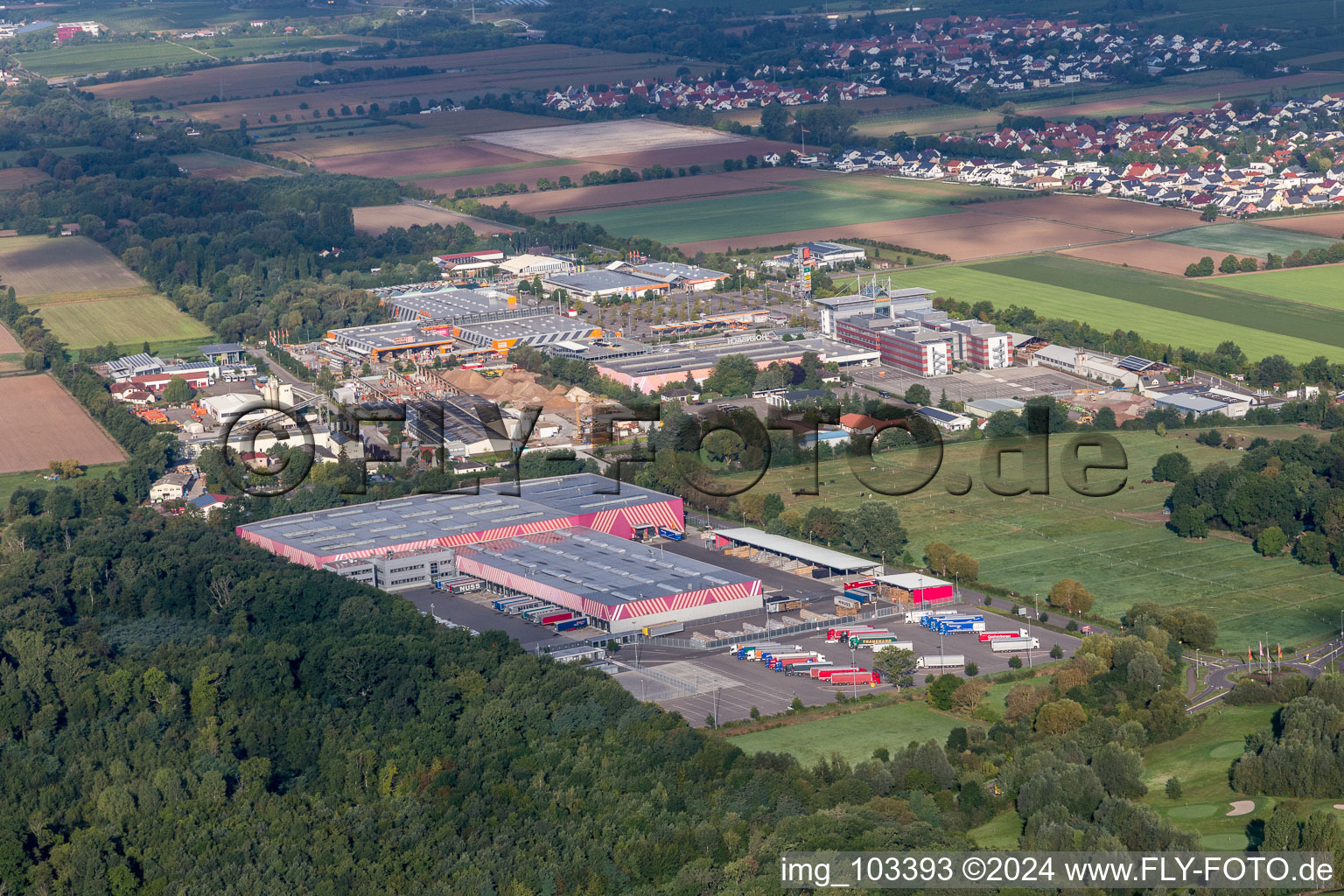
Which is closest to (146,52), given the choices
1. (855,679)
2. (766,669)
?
(766,669)

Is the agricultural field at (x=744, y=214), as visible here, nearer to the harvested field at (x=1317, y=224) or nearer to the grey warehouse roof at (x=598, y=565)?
the harvested field at (x=1317, y=224)

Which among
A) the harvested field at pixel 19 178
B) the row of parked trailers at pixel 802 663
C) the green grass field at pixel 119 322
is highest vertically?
the harvested field at pixel 19 178

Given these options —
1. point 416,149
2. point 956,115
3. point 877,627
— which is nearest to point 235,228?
point 416,149

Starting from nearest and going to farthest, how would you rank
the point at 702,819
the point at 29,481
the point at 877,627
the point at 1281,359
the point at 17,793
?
1. the point at 702,819
2. the point at 17,793
3. the point at 877,627
4. the point at 29,481
5. the point at 1281,359

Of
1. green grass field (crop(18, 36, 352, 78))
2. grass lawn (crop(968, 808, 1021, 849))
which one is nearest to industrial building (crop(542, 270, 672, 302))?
grass lawn (crop(968, 808, 1021, 849))

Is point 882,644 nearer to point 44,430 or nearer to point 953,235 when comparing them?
point 44,430

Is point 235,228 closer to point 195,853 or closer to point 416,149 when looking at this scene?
point 416,149

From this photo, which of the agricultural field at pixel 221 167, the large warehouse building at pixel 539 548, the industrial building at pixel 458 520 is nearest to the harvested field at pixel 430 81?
the agricultural field at pixel 221 167
